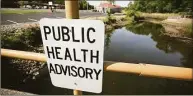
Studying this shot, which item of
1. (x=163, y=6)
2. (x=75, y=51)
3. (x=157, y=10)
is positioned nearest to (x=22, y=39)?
(x=75, y=51)

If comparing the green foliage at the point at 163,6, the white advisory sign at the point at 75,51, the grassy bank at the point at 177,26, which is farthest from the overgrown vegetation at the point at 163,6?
the white advisory sign at the point at 75,51

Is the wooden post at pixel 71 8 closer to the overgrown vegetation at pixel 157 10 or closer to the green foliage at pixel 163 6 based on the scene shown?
the overgrown vegetation at pixel 157 10

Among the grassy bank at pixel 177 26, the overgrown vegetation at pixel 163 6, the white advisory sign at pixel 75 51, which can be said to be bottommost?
the grassy bank at pixel 177 26

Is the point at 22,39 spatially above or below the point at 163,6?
below

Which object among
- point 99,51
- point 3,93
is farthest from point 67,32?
point 3,93

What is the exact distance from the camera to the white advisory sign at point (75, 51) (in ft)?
4.50

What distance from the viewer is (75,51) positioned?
57.1 inches

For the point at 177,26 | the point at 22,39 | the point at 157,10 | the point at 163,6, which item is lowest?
the point at 177,26

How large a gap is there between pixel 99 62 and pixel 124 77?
867 centimetres

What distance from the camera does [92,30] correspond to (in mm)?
1355

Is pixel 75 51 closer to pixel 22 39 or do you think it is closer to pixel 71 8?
pixel 71 8

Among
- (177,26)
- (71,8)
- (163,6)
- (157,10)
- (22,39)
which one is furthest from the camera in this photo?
(157,10)

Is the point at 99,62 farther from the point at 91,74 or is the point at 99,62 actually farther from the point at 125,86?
the point at 125,86

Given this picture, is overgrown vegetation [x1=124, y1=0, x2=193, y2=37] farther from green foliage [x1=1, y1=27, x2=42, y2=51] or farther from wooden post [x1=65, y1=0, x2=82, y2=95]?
wooden post [x1=65, y1=0, x2=82, y2=95]
